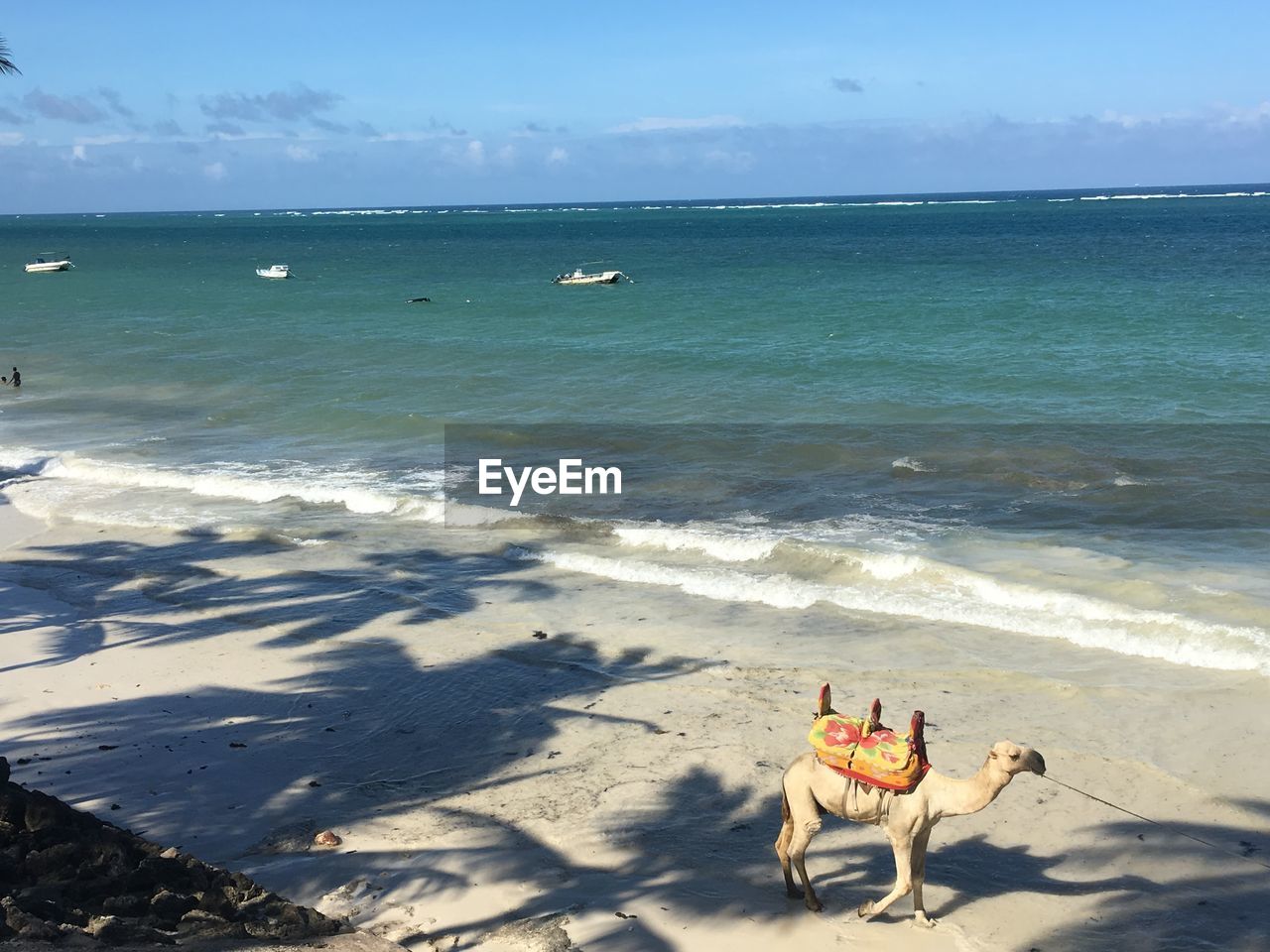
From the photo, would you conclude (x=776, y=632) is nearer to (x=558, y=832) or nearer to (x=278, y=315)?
(x=558, y=832)

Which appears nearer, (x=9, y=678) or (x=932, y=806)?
(x=932, y=806)

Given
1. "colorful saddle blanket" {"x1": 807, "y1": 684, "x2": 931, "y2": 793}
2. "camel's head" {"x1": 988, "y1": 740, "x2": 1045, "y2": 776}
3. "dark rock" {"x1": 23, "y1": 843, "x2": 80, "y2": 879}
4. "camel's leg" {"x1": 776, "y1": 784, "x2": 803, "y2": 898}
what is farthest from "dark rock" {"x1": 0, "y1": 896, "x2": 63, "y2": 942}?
"camel's head" {"x1": 988, "y1": 740, "x2": 1045, "y2": 776}

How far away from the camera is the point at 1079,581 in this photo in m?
15.2

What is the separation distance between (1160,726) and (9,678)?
37.8ft

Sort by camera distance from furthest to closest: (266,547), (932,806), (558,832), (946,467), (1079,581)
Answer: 1. (946,467)
2. (266,547)
3. (1079,581)
4. (558,832)
5. (932,806)

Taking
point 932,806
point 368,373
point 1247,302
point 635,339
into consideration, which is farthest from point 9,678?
point 1247,302

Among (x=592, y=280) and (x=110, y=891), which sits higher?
(x=592, y=280)

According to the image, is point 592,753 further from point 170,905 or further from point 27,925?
point 27,925

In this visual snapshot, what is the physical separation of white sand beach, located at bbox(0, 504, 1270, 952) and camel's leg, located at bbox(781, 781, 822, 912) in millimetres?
190

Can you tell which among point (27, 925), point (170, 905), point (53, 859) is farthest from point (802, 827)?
point (53, 859)

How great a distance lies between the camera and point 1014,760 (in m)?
6.81
